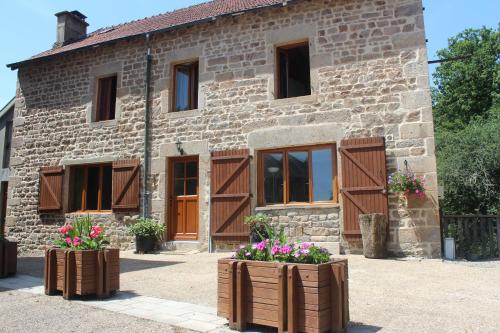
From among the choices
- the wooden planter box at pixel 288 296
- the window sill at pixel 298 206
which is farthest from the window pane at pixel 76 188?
the wooden planter box at pixel 288 296

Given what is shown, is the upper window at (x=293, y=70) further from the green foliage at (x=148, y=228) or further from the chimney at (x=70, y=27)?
the chimney at (x=70, y=27)

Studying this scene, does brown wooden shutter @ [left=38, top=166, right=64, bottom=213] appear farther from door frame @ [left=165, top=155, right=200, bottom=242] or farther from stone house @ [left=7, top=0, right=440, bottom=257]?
door frame @ [left=165, top=155, right=200, bottom=242]

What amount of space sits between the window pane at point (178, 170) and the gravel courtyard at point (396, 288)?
2344 millimetres

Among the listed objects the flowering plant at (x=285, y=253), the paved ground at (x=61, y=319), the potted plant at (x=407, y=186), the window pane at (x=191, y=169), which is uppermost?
the window pane at (x=191, y=169)

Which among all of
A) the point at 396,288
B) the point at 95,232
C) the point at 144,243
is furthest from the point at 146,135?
the point at 396,288

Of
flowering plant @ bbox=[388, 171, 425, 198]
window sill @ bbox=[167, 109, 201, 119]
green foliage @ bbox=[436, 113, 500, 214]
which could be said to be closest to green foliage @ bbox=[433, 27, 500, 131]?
green foliage @ bbox=[436, 113, 500, 214]

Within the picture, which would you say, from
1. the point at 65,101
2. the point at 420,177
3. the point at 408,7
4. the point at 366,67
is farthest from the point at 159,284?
the point at 65,101

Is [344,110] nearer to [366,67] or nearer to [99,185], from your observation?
[366,67]

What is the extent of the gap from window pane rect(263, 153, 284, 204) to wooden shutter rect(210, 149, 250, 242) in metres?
0.41

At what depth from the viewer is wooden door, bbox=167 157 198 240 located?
9461 millimetres

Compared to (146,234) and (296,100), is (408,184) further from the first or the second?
(146,234)

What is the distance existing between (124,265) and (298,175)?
366cm

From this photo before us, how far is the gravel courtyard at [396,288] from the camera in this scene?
12.0 feet

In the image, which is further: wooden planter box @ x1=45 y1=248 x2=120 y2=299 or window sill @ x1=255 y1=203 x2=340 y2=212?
window sill @ x1=255 y1=203 x2=340 y2=212
